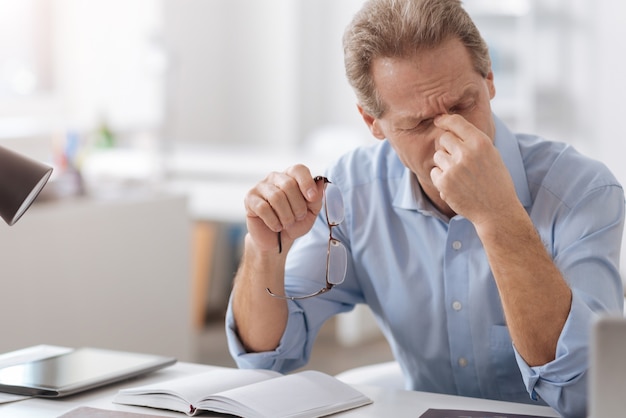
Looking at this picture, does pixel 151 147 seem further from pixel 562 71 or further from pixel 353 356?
pixel 562 71

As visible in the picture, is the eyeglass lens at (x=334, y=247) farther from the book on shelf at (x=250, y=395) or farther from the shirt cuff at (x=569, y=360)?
the shirt cuff at (x=569, y=360)

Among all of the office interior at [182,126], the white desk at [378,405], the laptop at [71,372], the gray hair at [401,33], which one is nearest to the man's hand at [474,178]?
the gray hair at [401,33]

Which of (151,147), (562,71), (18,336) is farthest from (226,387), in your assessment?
(151,147)

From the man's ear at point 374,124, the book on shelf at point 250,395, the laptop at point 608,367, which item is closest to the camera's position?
the laptop at point 608,367

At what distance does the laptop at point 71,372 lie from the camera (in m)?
1.37

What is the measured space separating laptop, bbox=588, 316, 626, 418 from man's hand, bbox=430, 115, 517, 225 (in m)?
0.46

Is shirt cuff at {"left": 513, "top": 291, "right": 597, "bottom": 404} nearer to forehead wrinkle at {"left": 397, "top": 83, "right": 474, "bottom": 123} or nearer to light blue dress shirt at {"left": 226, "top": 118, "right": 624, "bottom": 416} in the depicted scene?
light blue dress shirt at {"left": 226, "top": 118, "right": 624, "bottom": 416}

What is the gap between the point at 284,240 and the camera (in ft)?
5.02

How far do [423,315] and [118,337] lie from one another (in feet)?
5.00

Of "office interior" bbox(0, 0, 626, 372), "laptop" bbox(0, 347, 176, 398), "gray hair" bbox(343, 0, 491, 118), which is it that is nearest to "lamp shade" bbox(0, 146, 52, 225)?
"laptop" bbox(0, 347, 176, 398)

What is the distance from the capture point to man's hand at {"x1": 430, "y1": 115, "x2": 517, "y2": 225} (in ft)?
4.38

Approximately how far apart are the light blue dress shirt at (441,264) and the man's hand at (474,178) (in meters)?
0.16

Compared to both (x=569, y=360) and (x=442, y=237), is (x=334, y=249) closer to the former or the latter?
(x=442, y=237)

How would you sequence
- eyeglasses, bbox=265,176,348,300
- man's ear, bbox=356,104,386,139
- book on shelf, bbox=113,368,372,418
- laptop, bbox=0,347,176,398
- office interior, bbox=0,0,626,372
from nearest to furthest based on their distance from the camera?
book on shelf, bbox=113,368,372,418 → laptop, bbox=0,347,176,398 → eyeglasses, bbox=265,176,348,300 → man's ear, bbox=356,104,386,139 → office interior, bbox=0,0,626,372
